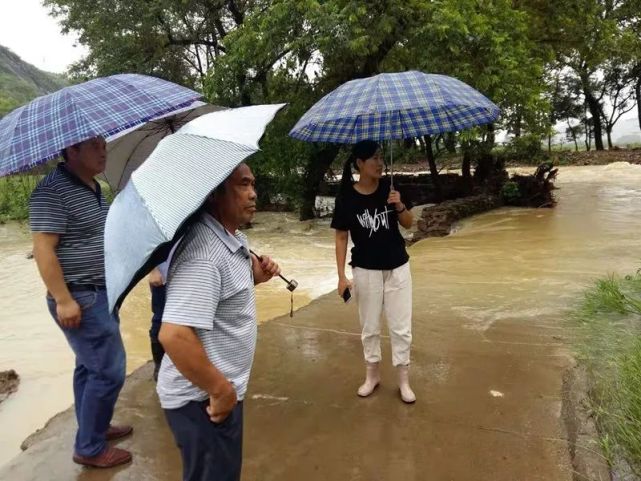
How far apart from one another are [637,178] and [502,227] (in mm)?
9051

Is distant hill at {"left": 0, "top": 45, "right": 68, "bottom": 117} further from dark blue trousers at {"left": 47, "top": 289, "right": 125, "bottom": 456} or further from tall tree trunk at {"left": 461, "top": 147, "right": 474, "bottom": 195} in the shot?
dark blue trousers at {"left": 47, "top": 289, "right": 125, "bottom": 456}

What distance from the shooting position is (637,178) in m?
17.5

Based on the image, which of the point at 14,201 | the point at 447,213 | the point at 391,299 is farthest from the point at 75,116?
the point at 14,201

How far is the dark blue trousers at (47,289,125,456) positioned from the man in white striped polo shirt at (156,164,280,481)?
102cm

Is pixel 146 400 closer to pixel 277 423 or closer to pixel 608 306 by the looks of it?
pixel 277 423

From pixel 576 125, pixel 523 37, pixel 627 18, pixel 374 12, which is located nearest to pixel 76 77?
pixel 374 12

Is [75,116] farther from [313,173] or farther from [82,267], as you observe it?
[313,173]

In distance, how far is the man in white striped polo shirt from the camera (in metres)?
1.58

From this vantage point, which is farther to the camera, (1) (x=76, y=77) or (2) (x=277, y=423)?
(1) (x=76, y=77)

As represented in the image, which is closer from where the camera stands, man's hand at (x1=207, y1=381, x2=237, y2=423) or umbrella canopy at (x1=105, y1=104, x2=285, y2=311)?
umbrella canopy at (x1=105, y1=104, x2=285, y2=311)

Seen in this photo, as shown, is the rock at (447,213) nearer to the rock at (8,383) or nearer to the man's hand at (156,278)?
the rock at (8,383)

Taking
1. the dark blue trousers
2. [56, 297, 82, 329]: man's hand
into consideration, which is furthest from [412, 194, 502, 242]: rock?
[56, 297, 82, 329]: man's hand

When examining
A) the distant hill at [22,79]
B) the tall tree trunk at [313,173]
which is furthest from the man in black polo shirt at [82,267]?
the distant hill at [22,79]

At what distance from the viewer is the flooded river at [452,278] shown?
5277 millimetres
